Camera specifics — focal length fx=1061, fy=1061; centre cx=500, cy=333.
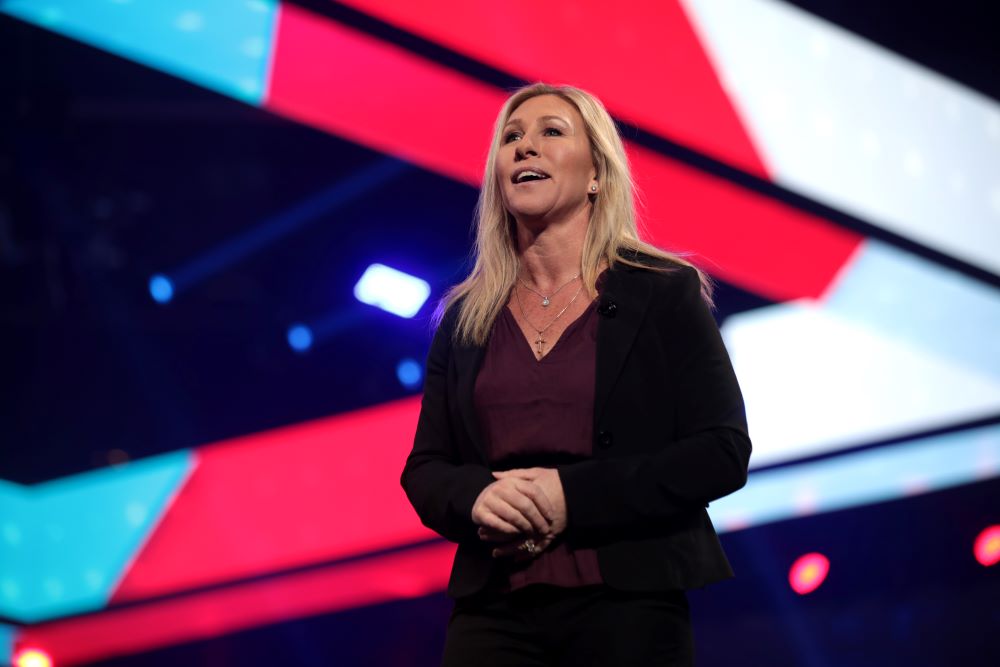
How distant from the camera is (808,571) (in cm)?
308

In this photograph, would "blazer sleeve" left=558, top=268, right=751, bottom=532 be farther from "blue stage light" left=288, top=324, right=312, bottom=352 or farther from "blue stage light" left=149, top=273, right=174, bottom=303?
"blue stage light" left=149, top=273, right=174, bottom=303

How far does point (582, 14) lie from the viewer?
10.6 ft

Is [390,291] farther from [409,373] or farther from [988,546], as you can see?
[988,546]

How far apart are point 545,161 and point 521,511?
61 centimetres

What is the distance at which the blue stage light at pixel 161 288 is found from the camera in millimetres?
3312

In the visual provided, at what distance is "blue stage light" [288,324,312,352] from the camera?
10.8 feet

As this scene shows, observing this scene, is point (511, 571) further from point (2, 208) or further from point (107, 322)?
point (2, 208)

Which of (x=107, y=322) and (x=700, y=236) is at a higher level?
(x=107, y=322)

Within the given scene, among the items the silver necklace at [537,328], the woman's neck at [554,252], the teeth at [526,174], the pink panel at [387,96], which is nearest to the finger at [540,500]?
the silver necklace at [537,328]

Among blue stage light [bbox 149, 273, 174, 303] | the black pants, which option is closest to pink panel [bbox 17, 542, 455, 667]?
blue stage light [bbox 149, 273, 174, 303]

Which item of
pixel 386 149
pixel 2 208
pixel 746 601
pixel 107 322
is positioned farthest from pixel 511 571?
pixel 2 208

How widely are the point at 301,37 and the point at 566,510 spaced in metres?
2.30

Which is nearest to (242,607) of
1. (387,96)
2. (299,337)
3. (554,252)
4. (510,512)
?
(299,337)

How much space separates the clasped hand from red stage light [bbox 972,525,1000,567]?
84.6 inches
